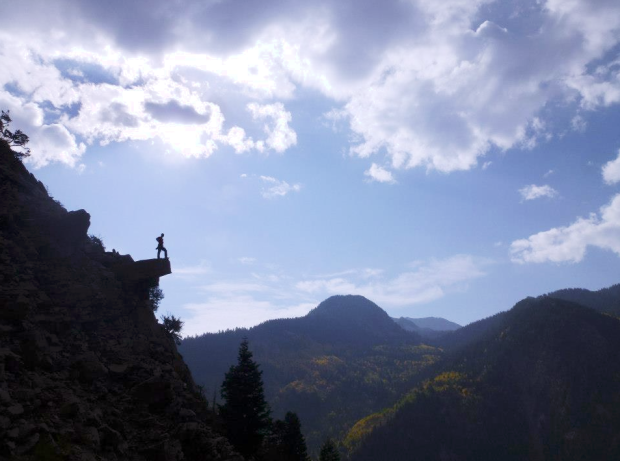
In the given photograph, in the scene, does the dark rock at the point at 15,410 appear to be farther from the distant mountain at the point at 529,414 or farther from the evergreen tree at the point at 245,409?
the distant mountain at the point at 529,414

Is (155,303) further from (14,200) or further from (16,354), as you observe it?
(16,354)

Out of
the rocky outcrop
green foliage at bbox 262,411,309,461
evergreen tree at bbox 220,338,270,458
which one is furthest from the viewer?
green foliage at bbox 262,411,309,461

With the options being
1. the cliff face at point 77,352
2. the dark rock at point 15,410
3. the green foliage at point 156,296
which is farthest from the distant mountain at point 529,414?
the dark rock at point 15,410

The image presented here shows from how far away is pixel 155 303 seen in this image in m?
32.8

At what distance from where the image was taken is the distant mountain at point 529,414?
6535 inches

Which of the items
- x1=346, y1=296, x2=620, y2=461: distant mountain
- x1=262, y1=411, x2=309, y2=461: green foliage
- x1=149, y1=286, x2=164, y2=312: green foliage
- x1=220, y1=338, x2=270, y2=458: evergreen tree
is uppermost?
x1=149, y1=286, x2=164, y2=312: green foliage

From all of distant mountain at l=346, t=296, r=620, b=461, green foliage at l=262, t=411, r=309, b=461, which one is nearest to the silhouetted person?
green foliage at l=262, t=411, r=309, b=461

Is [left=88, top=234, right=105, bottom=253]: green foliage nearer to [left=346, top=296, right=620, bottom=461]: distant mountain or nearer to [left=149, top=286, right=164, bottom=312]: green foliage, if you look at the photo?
[left=149, top=286, right=164, bottom=312]: green foliage

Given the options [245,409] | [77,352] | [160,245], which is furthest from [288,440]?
[77,352]

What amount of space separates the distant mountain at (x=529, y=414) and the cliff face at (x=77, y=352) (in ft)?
566

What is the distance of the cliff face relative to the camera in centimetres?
1245

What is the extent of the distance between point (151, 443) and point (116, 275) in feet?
38.1

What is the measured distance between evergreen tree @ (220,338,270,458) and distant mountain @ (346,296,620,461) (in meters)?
164

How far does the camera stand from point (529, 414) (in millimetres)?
183750
